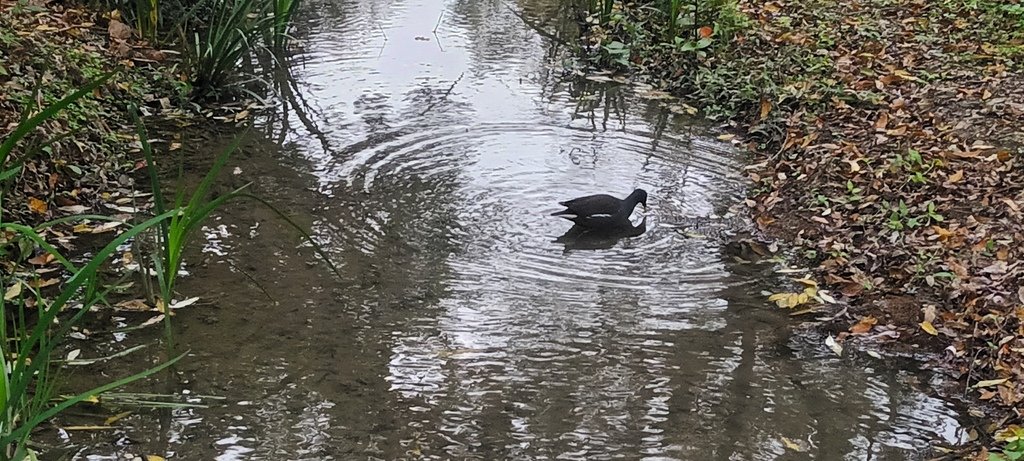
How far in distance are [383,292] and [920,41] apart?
5.21 metres

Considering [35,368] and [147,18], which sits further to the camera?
[147,18]

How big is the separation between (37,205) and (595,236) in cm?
287

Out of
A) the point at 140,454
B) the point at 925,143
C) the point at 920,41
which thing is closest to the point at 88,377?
the point at 140,454

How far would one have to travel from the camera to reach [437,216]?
5.56m

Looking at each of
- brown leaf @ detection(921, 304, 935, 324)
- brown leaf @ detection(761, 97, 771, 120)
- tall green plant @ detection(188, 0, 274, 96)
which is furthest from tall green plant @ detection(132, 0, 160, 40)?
brown leaf @ detection(921, 304, 935, 324)

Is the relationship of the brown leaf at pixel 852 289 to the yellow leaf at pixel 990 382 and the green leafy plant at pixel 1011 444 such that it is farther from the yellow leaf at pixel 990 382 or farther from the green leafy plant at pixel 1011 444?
the green leafy plant at pixel 1011 444

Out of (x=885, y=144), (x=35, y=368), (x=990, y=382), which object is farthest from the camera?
(x=885, y=144)

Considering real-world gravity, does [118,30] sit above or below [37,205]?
above

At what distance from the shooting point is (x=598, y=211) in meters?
5.37

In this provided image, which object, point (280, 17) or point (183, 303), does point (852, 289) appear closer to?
point (183, 303)

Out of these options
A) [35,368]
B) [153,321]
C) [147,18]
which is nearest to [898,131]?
[153,321]

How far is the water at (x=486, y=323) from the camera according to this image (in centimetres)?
376

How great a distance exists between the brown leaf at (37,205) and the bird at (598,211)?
2.63m

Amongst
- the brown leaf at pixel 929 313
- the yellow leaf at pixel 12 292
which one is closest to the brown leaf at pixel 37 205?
the yellow leaf at pixel 12 292
